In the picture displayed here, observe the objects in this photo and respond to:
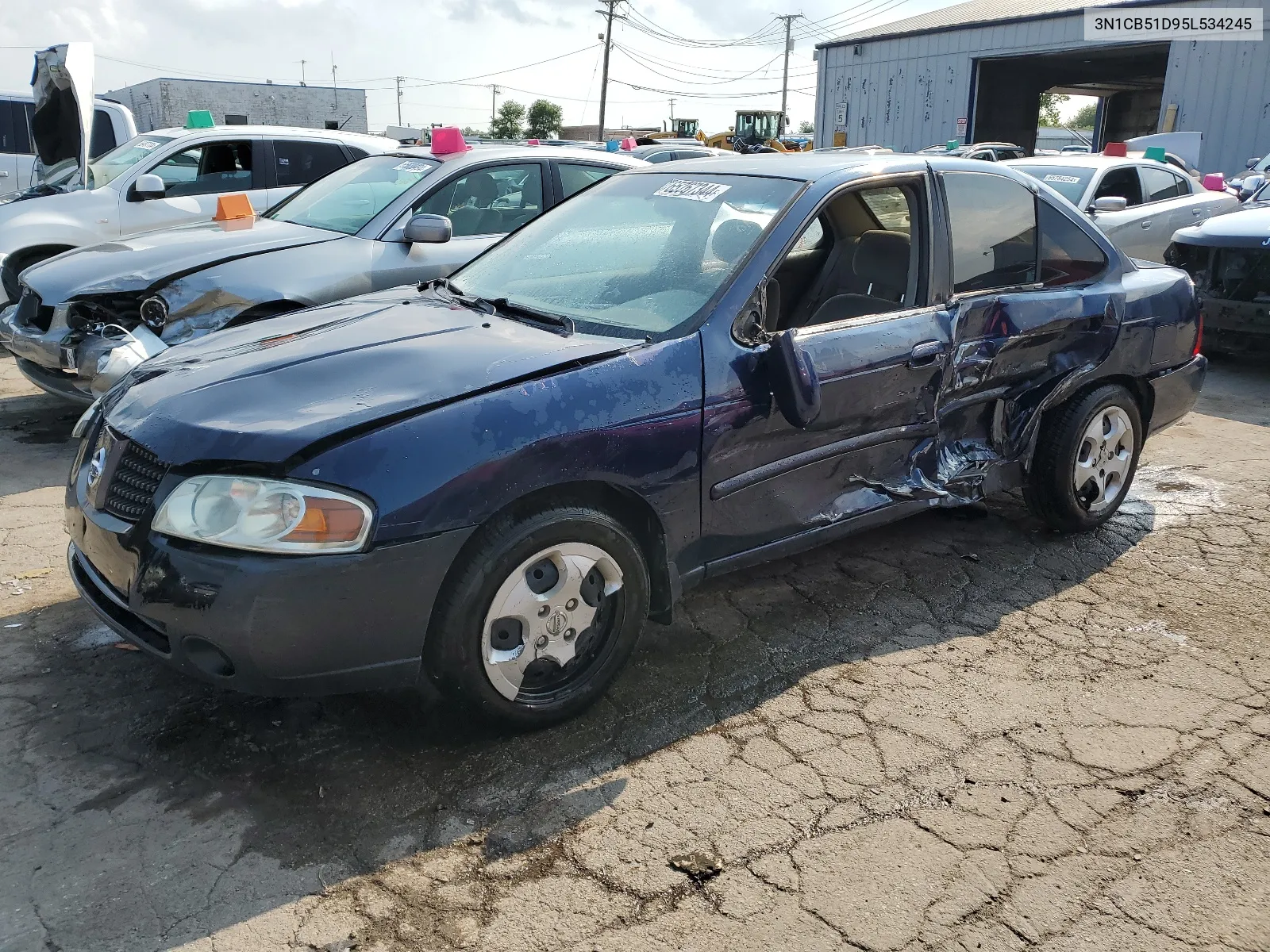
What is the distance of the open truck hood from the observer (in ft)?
26.5

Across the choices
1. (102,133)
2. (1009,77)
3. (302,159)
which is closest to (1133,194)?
(302,159)

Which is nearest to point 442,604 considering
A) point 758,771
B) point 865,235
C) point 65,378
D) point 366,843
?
point 366,843

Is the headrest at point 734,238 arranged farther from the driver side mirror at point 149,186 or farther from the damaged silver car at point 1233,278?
the driver side mirror at point 149,186

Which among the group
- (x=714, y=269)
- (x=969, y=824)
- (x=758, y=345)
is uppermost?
(x=714, y=269)

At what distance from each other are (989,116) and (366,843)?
1180 inches

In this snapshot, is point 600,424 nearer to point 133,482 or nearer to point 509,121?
point 133,482

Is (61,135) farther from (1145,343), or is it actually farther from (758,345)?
(1145,343)

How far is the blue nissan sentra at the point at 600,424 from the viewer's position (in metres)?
2.59

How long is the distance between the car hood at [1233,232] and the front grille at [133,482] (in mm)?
7904

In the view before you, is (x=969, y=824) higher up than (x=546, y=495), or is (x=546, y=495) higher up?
(x=546, y=495)

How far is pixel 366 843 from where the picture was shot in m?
2.56

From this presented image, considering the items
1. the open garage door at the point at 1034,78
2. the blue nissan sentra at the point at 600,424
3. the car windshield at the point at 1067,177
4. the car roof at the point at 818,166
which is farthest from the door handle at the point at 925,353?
the open garage door at the point at 1034,78

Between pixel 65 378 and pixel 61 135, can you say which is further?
pixel 61 135

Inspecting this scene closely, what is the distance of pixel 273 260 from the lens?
557 cm
